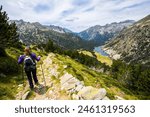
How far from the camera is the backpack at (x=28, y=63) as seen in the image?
717 inches

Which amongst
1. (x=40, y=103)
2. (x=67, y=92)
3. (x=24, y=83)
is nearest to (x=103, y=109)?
(x=40, y=103)

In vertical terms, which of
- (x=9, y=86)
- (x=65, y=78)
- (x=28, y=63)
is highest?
(x=28, y=63)

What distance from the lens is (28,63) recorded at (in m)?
18.3

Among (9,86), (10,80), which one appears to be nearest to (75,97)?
(9,86)

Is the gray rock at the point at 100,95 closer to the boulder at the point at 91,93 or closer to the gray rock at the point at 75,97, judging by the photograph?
the boulder at the point at 91,93

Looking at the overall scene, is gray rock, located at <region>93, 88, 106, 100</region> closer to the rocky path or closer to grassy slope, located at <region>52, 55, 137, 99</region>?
the rocky path

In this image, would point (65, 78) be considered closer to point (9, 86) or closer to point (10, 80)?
point (9, 86)

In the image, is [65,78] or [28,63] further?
[65,78]

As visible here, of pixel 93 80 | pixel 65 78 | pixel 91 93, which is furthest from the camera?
pixel 93 80

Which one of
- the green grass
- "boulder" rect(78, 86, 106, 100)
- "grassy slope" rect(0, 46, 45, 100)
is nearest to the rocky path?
"boulder" rect(78, 86, 106, 100)

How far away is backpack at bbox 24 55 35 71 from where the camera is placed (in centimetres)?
1820

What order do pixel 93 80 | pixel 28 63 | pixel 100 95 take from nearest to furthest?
pixel 100 95
pixel 28 63
pixel 93 80

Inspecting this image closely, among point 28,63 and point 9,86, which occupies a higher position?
point 28,63

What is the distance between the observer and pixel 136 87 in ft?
322
